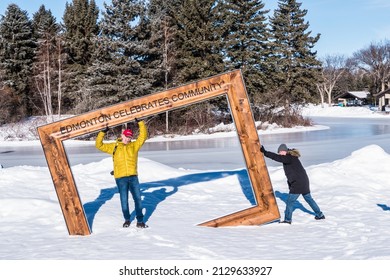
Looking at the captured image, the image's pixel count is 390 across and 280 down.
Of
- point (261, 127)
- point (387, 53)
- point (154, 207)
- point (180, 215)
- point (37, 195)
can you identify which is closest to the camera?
point (180, 215)

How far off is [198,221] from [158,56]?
31874 mm

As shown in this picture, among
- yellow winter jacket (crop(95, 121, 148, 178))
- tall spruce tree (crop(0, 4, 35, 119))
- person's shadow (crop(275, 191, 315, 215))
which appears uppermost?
tall spruce tree (crop(0, 4, 35, 119))

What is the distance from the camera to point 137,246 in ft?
20.7

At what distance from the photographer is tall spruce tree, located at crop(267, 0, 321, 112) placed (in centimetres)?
4931

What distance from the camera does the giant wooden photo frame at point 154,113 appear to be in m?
7.34

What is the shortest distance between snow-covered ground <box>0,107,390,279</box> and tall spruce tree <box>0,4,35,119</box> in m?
38.8

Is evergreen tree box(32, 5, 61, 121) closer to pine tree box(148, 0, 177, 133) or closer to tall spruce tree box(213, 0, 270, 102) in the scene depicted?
pine tree box(148, 0, 177, 133)

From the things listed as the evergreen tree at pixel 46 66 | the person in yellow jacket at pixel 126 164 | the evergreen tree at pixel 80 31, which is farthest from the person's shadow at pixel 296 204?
the evergreen tree at pixel 80 31

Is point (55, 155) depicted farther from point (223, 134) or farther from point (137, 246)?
point (223, 134)

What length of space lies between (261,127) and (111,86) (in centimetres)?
1366

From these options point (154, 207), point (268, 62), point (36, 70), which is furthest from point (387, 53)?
point (154, 207)

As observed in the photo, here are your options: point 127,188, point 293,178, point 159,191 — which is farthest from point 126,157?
point 159,191

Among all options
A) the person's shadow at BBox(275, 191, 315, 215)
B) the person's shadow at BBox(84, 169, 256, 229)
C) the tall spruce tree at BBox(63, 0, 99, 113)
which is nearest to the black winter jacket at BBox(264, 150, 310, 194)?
the person's shadow at BBox(275, 191, 315, 215)
